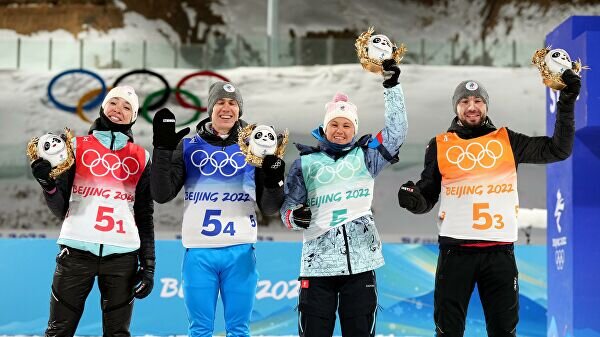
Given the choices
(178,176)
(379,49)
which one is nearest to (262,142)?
(178,176)

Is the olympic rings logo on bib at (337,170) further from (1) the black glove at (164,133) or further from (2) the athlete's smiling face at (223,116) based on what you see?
(1) the black glove at (164,133)

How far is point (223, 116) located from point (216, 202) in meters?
0.46

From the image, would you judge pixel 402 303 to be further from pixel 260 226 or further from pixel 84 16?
pixel 84 16

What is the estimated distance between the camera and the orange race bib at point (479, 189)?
387cm

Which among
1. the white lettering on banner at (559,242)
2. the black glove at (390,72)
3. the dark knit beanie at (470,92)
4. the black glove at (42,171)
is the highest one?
the black glove at (390,72)

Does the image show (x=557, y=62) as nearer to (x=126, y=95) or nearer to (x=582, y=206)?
(x=582, y=206)

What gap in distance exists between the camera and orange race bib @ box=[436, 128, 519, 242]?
387 centimetres

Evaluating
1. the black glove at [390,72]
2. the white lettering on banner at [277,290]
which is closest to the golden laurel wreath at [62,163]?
the black glove at [390,72]

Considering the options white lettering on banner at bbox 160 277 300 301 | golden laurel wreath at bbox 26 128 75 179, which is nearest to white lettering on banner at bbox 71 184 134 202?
golden laurel wreath at bbox 26 128 75 179

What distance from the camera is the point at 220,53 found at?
65.1 ft

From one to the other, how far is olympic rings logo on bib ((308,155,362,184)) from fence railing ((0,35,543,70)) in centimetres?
1585

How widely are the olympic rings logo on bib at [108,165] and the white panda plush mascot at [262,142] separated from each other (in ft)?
2.55

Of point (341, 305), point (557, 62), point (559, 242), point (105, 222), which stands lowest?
point (341, 305)

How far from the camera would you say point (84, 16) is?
24016 mm
